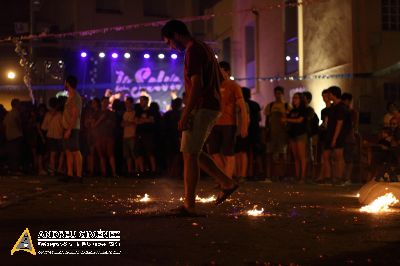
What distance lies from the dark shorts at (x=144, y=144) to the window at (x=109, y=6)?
637 inches

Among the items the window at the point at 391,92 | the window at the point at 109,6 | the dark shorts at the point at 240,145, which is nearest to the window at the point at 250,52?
the window at the point at 109,6

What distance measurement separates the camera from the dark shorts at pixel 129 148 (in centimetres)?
1638

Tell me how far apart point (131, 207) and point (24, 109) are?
10.6m

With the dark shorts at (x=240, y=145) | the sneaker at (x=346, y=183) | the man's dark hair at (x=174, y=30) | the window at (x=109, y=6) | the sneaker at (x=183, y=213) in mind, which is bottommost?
the sneaker at (x=346, y=183)

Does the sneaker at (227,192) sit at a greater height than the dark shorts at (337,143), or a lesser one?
lesser

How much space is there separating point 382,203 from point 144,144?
8.64 m

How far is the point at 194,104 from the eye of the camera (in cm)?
726

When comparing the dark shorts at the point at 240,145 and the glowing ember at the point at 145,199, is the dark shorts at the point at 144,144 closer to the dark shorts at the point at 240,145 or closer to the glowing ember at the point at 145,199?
the dark shorts at the point at 240,145

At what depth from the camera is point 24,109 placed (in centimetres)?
1814

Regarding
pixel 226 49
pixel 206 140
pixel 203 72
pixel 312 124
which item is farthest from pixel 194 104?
pixel 226 49

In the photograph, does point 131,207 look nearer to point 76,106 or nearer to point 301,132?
point 76,106

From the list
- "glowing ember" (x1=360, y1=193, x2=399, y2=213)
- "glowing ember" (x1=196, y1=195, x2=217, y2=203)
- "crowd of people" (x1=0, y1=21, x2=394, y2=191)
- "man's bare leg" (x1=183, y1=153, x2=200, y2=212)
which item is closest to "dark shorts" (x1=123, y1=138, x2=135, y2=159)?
"crowd of people" (x1=0, y1=21, x2=394, y2=191)

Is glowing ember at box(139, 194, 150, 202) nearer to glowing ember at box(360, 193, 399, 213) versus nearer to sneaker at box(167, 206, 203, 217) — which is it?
sneaker at box(167, 206, 203, 217)

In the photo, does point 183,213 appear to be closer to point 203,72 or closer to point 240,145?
point 203,72
